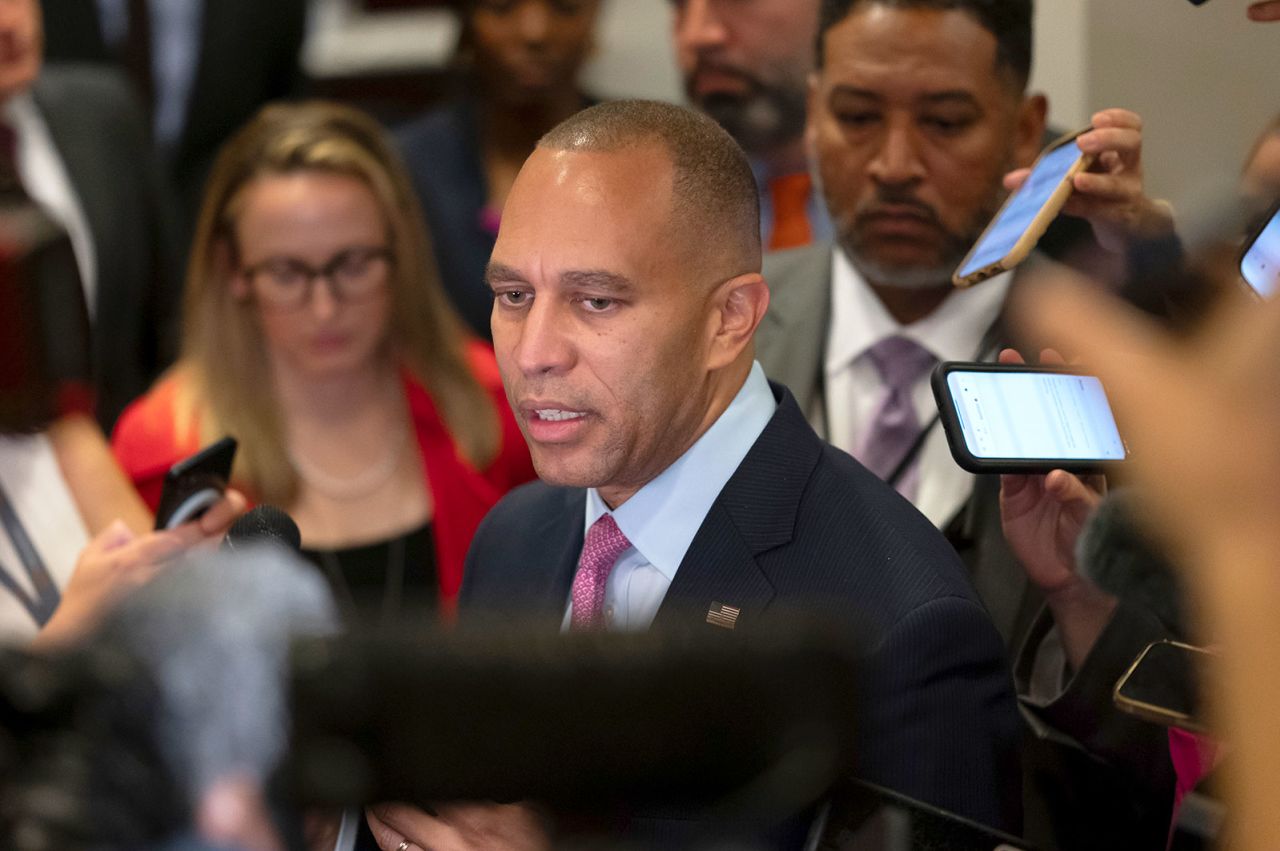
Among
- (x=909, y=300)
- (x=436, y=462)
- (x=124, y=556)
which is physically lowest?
(x=436, y=462)

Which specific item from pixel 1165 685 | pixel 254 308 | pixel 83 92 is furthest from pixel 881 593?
pixel 83 92

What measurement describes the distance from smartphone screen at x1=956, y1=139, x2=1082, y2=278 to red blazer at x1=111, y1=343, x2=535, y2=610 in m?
1.17

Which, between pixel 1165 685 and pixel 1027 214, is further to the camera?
pixel 1027 214

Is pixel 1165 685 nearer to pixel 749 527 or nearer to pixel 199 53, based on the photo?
pixel 749 527

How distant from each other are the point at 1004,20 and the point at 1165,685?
142 cm

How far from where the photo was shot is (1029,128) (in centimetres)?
271

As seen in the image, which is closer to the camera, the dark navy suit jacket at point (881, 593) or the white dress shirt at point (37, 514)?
the dark navy suit jacket at point (881, 593)

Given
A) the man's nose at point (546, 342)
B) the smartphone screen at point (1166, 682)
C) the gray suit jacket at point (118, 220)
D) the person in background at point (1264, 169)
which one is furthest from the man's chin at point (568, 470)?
the gray suit jacket at point (118, 220)

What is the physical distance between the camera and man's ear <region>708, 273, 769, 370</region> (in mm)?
2039

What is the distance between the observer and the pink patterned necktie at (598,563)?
204 centimetres

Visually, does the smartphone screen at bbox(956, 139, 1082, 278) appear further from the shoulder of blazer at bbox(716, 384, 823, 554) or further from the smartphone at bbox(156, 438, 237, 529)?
the smartphone at bbox(156, 438, 237, 529)

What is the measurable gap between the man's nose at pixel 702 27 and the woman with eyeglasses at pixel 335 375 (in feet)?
2.27

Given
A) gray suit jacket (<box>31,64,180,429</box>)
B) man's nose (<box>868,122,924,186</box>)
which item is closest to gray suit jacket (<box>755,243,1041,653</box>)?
man's nose (<box>868,122,924,186</box>)

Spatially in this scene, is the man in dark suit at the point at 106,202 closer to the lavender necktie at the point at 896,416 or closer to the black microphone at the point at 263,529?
the lavender necktie at the point at 896,416
